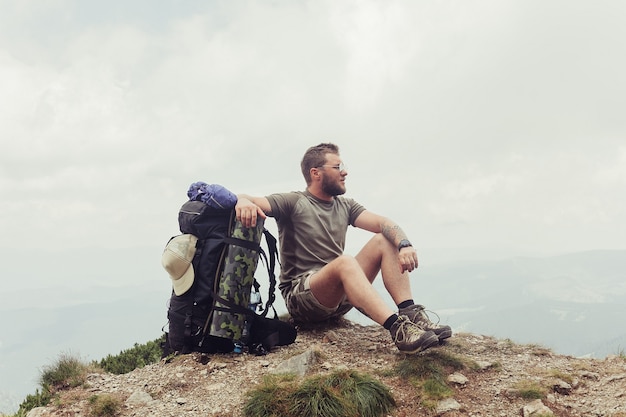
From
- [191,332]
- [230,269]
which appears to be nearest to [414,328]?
[230,269]

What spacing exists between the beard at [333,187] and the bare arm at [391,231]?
2.34ft

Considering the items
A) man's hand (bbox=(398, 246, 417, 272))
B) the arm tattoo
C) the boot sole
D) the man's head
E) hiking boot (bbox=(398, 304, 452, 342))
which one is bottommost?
the boot sole

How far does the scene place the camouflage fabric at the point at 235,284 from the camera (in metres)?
6.71

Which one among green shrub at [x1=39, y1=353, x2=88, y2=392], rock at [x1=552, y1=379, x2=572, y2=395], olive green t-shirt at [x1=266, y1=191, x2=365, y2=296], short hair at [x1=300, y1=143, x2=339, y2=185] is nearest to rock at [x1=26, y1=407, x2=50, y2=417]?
green shrub at [x1=39, y1=353, x2=88, y2=392]

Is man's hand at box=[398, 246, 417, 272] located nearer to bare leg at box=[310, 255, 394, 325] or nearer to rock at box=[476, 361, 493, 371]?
bare leg at box=[310, 255, 394, 325]

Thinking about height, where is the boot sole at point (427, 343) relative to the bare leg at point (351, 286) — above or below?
below

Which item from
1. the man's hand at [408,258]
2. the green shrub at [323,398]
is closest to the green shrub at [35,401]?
the green shrub at [323,398]

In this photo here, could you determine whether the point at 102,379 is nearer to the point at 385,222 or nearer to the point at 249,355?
the point at 249,355

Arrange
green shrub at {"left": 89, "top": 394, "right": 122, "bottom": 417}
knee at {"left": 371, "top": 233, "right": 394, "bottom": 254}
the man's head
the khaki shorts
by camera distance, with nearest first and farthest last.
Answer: green shrub at {"left": 89, "top": 394, "right": 122, "bottom": 417}
knee at {"left": 371, "top": 233, "right": 394, "bottom": 254}
the khaki shorts
the man's head

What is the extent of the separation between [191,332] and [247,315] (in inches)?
36.7

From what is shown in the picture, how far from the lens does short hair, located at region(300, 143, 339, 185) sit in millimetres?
7801

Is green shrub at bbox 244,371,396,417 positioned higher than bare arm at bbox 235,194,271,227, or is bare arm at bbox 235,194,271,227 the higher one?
bare arm at bbox 235,194,271,227

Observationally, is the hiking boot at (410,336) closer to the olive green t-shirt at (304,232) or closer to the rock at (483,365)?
the rock at (483,365)

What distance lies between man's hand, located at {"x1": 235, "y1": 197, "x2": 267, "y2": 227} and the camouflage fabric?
143mm
